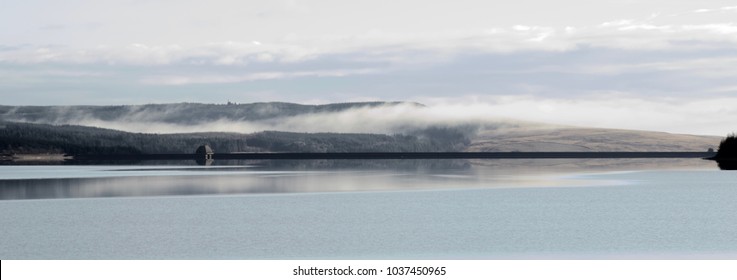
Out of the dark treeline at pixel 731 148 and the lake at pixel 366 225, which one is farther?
the dark treeline at pixel 731 148

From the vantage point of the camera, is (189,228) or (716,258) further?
(189,228)

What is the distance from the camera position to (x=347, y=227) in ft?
159

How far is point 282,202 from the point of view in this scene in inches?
2657

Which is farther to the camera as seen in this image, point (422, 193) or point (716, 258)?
point (422, 193)

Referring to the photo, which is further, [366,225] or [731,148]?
[731,148]

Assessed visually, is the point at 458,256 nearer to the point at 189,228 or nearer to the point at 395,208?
the point at 189,228

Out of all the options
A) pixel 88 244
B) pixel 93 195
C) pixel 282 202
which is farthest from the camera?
pixel 93 195

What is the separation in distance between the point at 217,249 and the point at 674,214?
2962 cm

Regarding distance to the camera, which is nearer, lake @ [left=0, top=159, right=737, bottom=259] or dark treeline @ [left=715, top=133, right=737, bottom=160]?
lake @ [left=0, top=159, right=737, bottom=259]

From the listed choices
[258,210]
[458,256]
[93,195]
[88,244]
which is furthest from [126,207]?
[458,256]

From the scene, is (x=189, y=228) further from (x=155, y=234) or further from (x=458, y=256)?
(x=458, y=256)
